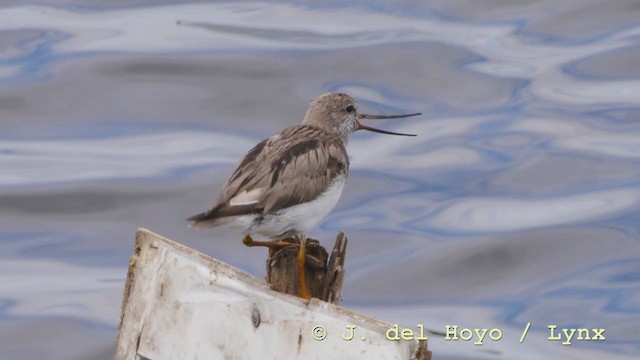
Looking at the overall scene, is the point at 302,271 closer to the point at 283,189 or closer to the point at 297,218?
the point at 297,218

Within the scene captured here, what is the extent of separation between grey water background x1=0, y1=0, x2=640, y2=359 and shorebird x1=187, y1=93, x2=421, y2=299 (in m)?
4.57

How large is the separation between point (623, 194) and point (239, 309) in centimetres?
1021

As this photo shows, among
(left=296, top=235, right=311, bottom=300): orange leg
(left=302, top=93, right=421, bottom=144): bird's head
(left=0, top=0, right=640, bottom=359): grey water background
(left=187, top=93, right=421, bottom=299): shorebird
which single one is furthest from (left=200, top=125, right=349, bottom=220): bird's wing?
(left=0, top=0, right=640, bottom=359): grey water background

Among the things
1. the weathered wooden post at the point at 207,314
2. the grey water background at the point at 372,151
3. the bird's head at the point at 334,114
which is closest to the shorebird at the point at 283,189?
the bird's head at the point at 334,114

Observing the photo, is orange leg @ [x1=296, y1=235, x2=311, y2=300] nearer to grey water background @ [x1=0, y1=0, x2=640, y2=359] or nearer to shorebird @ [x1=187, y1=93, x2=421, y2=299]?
shorebird @ [x1=187, y1=93, x2=421, y2=299]

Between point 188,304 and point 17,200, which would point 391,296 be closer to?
point 17,200

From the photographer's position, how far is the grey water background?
14.9m

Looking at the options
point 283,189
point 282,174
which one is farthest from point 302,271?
point 282,174

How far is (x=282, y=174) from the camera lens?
867 centimetres

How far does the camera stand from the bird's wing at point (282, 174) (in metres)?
8.30

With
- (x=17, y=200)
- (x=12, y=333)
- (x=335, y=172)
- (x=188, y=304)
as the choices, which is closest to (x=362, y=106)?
(x=17, y=200)

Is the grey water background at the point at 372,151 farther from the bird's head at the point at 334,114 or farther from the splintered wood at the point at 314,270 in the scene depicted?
the splintered wood at the point at 314,270

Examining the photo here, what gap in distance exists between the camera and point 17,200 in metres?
16.5

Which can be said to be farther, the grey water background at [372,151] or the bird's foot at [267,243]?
the grey water background at [372,151]
